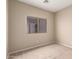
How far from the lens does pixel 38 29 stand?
16.3 feet

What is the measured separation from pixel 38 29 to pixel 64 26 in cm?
182

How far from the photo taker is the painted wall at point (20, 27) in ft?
11.9

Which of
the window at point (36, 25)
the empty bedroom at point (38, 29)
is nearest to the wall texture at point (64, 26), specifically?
the empty bedroom at point (38, 29)

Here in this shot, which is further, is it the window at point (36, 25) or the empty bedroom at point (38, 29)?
the window at point (36, 25)

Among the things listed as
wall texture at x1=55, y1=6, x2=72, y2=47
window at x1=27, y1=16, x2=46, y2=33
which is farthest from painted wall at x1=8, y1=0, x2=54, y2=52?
wall texture at x1=55, y1=6, x2=72, y2=47

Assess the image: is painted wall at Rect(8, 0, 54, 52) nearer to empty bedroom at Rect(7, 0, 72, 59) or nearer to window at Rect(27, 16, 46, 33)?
empty bedroom at Rect(7, 0, 72, 59)

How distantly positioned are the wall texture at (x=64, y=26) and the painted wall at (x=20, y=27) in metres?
1.52

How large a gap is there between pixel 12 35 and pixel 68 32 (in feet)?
11.2

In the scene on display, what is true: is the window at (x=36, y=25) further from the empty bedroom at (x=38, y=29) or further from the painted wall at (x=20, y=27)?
the painted wall at (x=20, y=27)

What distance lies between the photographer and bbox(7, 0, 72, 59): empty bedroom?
3576 mm

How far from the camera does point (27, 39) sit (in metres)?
4.26

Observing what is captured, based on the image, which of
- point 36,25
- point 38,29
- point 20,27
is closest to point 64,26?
point 38,29
